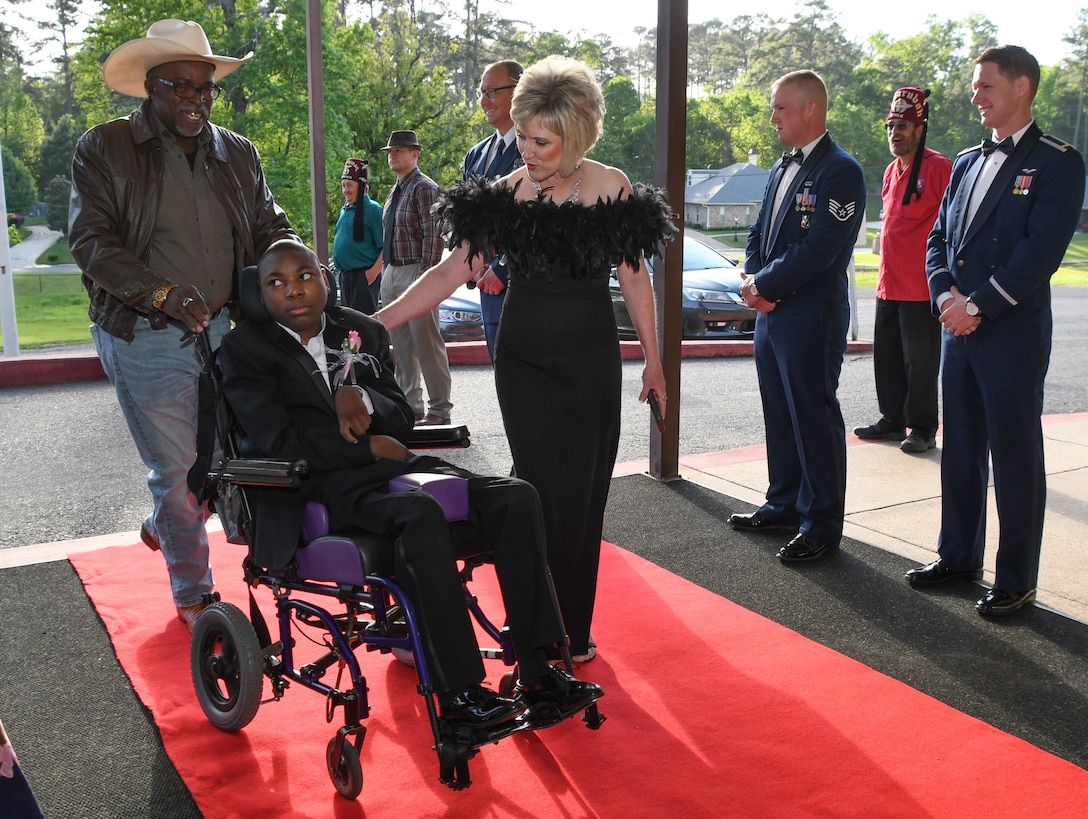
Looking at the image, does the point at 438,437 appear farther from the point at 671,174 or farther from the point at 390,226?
the point at 390,226

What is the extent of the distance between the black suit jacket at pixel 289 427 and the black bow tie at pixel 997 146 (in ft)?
7.95

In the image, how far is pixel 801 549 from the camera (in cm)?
452

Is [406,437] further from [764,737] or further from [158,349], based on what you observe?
[764,737]

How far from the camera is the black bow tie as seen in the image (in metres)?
3.82

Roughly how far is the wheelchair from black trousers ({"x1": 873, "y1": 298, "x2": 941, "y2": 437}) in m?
4.35

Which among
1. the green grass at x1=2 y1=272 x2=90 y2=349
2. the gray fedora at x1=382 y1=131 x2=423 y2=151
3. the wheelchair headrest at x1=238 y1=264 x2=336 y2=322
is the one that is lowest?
the green grass at x1=2 y1=272 x2=90 y2=349

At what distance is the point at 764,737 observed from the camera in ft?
9.73

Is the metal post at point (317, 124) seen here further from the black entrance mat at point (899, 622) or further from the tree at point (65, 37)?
the tree at point (65, 37)

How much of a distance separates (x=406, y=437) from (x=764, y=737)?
135 centimetres

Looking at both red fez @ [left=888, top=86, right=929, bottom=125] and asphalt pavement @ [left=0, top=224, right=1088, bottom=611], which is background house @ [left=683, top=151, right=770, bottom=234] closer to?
asphalt pavement @ [left=0, top=224, right=1088, bottom=611]

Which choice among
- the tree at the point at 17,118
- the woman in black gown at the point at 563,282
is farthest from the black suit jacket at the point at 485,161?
the tree at the point at 17,118

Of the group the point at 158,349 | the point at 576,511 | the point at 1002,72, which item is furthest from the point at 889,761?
the point at 158,349

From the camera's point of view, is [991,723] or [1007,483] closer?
[991,723]

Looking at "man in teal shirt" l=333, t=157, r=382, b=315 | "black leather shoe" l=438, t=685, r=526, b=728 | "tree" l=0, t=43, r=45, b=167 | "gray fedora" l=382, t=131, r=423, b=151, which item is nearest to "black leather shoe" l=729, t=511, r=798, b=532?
"black leather shoe" l=438, t=685, r=526, b=728
